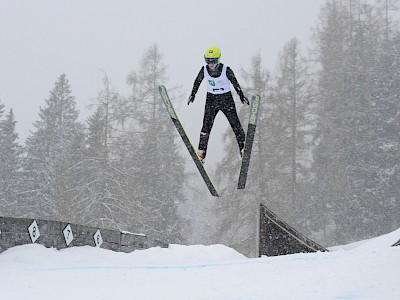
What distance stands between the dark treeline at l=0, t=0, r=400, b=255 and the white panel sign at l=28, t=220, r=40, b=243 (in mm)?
12576

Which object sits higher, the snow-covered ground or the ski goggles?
the ski goggles

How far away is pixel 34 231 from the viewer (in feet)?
25.6

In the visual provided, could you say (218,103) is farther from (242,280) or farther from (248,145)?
(242,280)

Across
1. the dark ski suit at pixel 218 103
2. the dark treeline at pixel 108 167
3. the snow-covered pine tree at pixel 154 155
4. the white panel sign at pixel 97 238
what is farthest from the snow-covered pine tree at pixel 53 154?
the dark ski suit at pixel 218 103

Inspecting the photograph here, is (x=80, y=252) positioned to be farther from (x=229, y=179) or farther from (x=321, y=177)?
(x=321, y=177)

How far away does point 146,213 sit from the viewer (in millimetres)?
24828

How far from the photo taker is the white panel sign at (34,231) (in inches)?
305

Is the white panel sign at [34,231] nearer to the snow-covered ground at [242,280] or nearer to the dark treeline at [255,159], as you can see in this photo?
the snow-covered ground at [242,280]

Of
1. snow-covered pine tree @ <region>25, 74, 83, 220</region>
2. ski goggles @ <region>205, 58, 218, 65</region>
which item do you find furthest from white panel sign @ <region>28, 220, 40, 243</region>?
snow-covered pine tree @ <region>25, 74, 83, 220</region>

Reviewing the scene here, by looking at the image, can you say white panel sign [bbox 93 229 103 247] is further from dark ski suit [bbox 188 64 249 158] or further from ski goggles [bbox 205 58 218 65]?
ski goggles [bbox 205 58 218 65]

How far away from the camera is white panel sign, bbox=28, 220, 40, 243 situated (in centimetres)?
775

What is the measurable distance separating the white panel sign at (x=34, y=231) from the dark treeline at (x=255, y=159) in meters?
12.6

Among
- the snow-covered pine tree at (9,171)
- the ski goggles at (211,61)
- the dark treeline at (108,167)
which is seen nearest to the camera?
the ski goggles at (211,61)

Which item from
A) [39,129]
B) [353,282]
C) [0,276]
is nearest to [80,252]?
[0,276]
